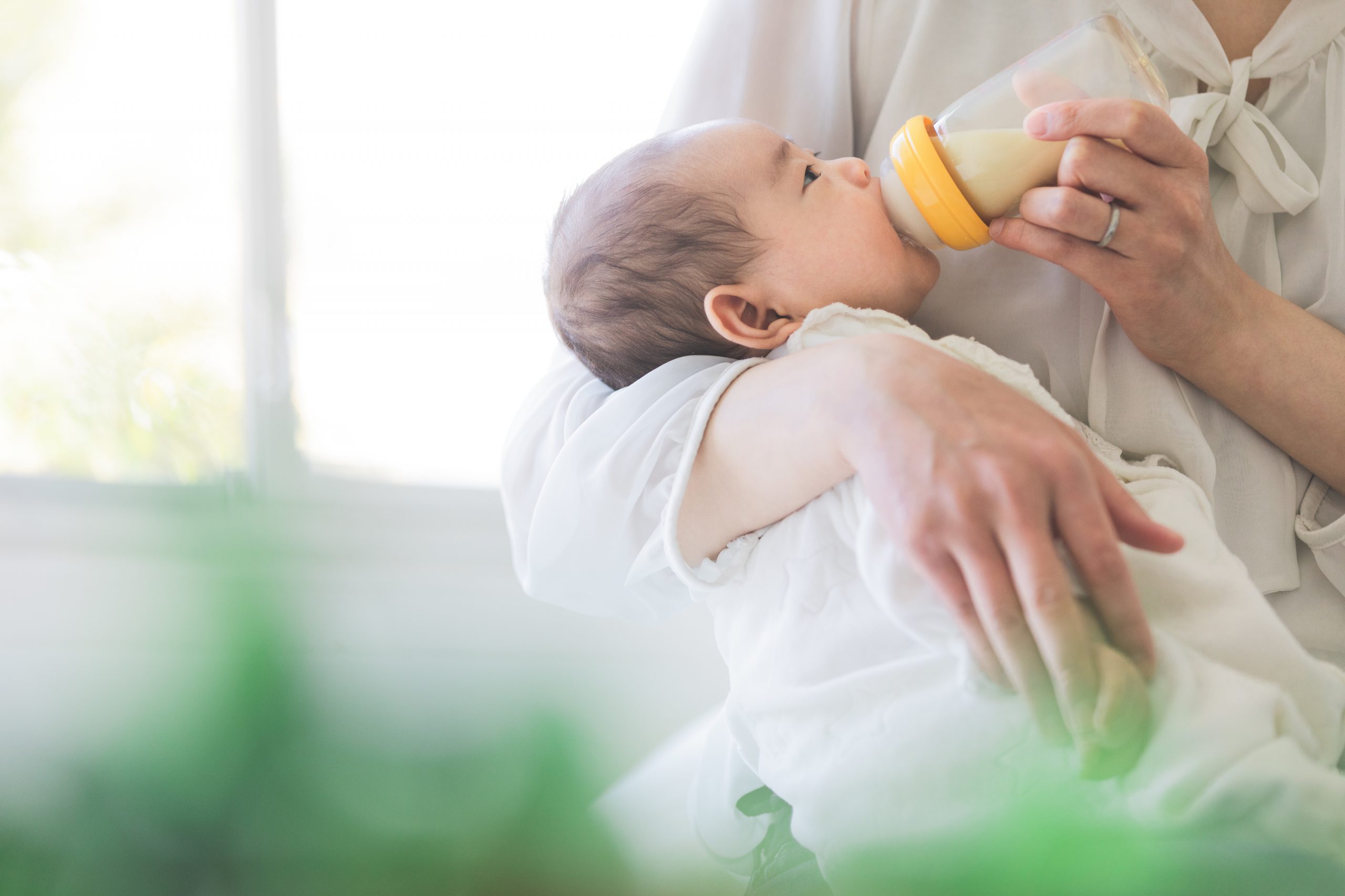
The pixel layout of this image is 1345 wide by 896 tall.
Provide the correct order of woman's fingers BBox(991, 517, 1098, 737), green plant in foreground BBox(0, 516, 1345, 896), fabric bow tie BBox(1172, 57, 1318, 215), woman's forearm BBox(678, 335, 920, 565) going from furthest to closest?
fabric bow tie BBox(1172, 57, 1318, 215), woman's forearm BBox(678, 335, 920, 565), woman's fingers BBox(991, 517, 1098, 737), green plant in foreground BBox(0, 516, 1345, 896)

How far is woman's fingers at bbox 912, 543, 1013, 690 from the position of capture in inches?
19.7

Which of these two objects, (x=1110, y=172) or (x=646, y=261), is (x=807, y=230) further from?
(x=1110, y=172)

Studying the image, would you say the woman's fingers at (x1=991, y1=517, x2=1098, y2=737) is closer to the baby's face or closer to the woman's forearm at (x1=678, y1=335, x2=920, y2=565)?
the woman's forearm at (x1=678, y1=335, x2=920, y2=565)

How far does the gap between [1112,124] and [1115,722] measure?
1.59 feet

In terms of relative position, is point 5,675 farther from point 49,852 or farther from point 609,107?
point 609,107

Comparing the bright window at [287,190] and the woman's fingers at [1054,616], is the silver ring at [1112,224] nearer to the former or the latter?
the woman's fingers at [1054,616]

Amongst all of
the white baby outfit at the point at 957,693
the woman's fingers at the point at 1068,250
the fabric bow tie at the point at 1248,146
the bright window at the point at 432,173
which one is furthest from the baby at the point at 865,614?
the bright window at the point at 432,173

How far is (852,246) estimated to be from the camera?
83 centimetres

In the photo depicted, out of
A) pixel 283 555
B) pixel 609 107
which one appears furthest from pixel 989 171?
pixel 609 107

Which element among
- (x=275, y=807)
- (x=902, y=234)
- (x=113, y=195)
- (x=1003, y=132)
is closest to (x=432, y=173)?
(x=113, y=195)

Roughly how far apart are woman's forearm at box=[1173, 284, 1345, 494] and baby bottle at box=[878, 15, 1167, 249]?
226 millimetres

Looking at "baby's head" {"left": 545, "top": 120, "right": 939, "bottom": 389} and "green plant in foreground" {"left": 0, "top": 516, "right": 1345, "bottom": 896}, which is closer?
"green plant in foreground" {"left": 0, "top": 516, "right": 1345, "bottom": 896}

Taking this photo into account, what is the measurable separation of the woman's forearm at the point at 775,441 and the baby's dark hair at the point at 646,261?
0.16 m

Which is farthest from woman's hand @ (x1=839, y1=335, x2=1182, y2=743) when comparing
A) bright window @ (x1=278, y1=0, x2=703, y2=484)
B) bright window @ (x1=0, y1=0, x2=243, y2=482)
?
bright window @ (x1=0, y1=0, x2=243, y2=482)
